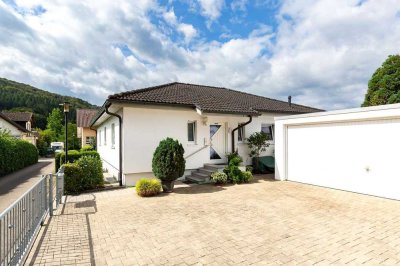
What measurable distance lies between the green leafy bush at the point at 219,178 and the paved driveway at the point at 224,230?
6.05 ft

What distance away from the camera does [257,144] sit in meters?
12.8

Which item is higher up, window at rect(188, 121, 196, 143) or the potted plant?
window at rect(188, 121, 196, 143)

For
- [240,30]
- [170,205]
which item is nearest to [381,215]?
[170,205]

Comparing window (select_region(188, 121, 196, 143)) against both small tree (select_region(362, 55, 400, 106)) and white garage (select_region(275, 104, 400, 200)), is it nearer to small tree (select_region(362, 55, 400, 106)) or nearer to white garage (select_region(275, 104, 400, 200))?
white garage (select_region(275, 104, 400, 200))

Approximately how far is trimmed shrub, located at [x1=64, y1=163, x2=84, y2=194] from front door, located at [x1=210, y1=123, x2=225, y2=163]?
20.5 ft

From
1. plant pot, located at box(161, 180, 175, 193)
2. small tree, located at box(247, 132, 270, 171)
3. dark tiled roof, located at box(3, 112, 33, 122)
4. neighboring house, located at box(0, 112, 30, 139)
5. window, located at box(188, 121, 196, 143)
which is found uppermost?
dark tiled roof, located at box(3, 112, 33, 122)

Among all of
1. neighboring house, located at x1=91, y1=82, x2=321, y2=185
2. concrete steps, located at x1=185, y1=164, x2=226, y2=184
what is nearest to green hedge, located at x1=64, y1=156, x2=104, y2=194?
neighboring house, located at x1=91, y1=82, x2=321, y2=185

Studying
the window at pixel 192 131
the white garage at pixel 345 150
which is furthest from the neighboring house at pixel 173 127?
the white garage at pixel 345 150

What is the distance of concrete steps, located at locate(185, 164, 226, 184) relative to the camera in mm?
10680

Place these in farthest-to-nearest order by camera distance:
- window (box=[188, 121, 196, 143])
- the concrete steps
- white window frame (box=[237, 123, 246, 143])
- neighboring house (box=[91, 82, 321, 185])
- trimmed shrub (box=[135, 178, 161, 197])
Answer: white window frame (box=[237, 123, 246, 143])
window (box=[188, 121, 196, 143])
the concrete steps
neighboring house (box=[91, 82, 321, 185])
trimmed shrub (box=[135, 178, 161, 197])

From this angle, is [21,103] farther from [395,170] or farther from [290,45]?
[395,170]

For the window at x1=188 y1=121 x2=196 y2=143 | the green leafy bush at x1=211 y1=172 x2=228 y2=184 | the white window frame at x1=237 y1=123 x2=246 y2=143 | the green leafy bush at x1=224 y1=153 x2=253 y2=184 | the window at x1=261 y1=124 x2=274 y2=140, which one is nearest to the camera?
the green leafy bush at x1=211 y1=172 x2=228 y2=184

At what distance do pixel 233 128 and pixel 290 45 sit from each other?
213 inches

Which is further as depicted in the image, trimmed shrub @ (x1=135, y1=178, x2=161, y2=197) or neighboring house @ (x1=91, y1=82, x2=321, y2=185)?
neighboring house @ (x1=91, y1=82, x2=321, y2=185)
